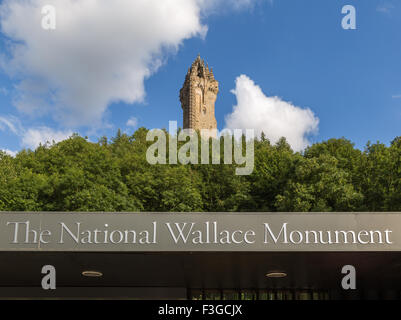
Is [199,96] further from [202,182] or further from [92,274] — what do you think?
[92,274]

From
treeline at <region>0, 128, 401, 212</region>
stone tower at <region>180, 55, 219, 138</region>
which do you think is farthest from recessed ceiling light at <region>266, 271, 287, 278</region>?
stone tower at <region>180, 55, 219, 138</region>

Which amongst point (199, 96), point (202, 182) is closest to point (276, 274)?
point (202, 182)

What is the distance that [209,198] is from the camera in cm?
4859

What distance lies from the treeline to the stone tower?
71002mm

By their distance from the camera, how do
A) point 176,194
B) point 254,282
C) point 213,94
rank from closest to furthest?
point 254,282 → point 176,194 → point 213,94

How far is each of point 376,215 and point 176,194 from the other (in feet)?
109

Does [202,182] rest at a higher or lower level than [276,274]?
higher

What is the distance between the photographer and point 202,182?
4928 centimetres

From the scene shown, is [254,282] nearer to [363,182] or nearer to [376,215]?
[376,215]

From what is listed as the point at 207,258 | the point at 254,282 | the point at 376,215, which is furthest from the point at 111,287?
the point at 376,215

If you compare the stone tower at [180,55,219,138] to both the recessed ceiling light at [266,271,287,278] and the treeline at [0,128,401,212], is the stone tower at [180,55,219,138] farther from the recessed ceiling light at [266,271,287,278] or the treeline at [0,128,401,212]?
the recessed ceiling light at [266,271,287,278]

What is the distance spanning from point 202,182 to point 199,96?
3212 inches

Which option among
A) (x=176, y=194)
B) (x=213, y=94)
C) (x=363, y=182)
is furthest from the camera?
(x=213, y=94)

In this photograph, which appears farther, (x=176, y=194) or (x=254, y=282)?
(x=176, y=194)
